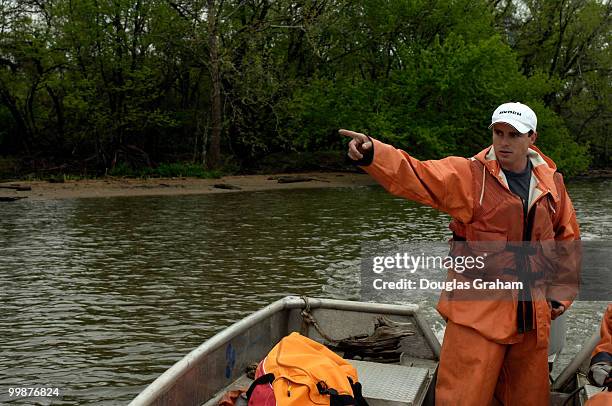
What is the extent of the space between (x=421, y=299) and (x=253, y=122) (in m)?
24.0

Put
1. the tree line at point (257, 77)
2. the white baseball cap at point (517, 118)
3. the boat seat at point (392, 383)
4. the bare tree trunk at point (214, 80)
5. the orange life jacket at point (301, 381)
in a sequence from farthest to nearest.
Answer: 1. the tree line at point (257, 77)
2. the bare tree trunk at point (214, 80)
3. the boat seat at point (392, 383)
4. the white baseball cap at point (517, 118)
5. the orange life jacket at point (301, 381)

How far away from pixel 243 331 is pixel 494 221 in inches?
66.8

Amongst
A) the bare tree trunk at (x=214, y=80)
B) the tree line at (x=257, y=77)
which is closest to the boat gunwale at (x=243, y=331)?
the tree line at (x=257, y=77)

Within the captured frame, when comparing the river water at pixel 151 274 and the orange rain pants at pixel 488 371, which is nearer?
the orange rain pants at pixel 488 371

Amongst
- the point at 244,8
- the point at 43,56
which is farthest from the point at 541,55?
the point at 43,56

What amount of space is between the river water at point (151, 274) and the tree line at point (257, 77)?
402 inches

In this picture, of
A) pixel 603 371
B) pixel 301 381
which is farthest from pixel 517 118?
pixel 301 381

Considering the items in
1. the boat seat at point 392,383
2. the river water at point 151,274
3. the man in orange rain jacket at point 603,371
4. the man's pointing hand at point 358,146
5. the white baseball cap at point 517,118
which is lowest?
the river water at point 151,274

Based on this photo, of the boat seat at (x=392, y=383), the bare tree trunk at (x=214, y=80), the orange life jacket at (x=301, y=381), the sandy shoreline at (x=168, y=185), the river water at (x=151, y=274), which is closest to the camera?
the orange life jacket at (x=301, y=381)

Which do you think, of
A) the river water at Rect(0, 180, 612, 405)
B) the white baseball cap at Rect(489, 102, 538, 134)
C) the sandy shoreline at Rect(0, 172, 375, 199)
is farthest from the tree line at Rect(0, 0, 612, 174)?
the white baseball cap at Rect(489, 102, 538, 134)

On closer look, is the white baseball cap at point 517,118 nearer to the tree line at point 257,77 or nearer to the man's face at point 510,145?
the man's face at point 510,145

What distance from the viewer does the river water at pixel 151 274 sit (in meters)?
6.91

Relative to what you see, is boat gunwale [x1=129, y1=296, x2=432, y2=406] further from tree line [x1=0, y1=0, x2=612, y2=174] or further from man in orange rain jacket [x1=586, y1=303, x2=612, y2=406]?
tree line [x1=0, y1=0, x2=612, y2=174]

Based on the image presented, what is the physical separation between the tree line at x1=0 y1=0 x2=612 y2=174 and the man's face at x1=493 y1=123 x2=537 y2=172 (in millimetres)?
24059
